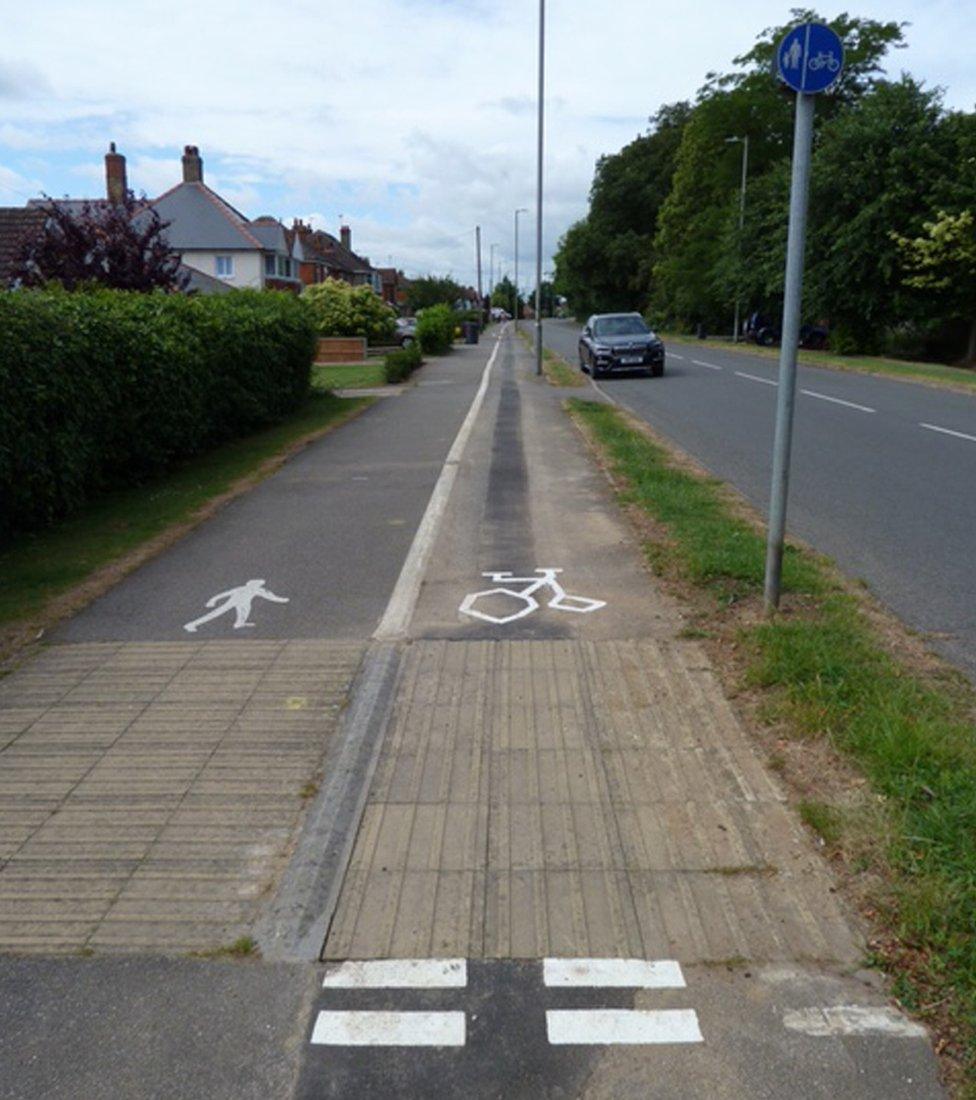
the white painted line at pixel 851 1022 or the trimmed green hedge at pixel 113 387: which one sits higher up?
the trimmed green hedge at pixel 113 387

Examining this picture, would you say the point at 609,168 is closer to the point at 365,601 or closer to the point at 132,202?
the point at 132,202

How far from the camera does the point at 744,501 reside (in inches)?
400

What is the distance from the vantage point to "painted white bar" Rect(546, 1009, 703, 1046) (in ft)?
9.12

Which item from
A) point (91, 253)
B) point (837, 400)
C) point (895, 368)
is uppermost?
point (91, 253)

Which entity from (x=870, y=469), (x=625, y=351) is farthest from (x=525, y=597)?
(x=625, y=351)

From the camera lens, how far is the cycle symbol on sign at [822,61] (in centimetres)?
541

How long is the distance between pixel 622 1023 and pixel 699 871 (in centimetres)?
84

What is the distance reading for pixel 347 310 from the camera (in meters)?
40.5

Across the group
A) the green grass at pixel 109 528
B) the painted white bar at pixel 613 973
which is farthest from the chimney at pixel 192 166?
the painted white bar at pixel 613 973

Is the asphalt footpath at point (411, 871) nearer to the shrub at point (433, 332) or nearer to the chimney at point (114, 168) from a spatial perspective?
A: the shrub at point (433, 332)

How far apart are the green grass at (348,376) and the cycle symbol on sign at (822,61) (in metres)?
18.8

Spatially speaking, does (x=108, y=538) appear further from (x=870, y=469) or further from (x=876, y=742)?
(x=870, y=469)

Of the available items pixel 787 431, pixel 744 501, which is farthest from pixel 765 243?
pixel 787 431

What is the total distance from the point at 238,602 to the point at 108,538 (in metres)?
2.63
